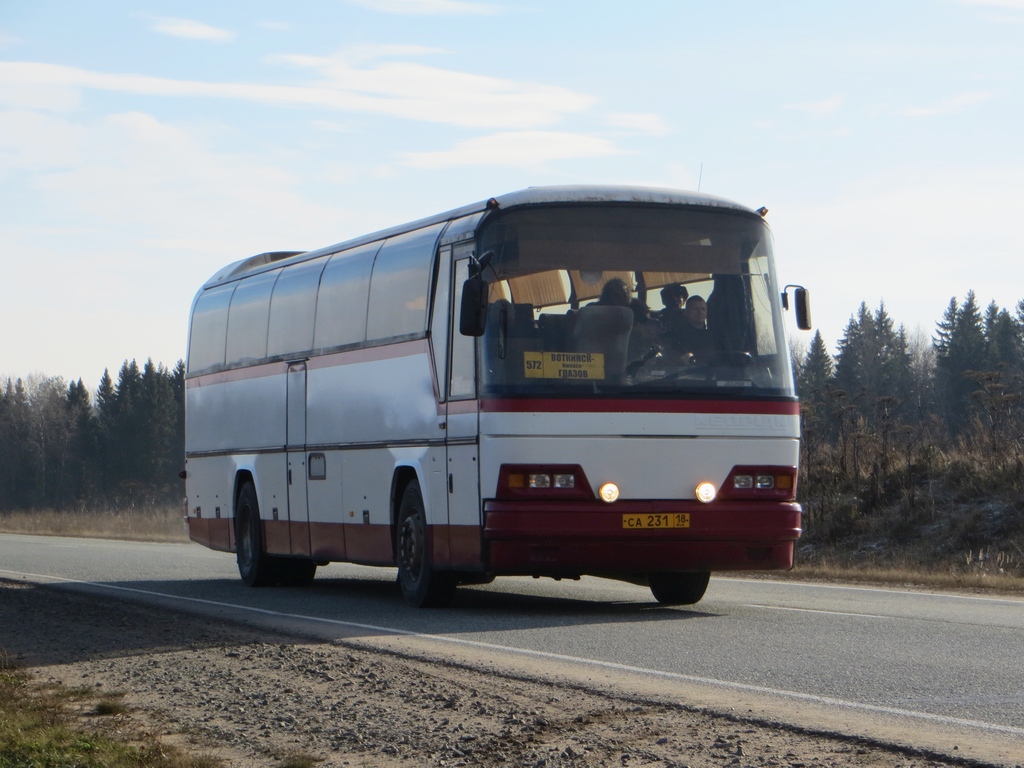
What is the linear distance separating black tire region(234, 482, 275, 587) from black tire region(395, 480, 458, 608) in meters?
4.26

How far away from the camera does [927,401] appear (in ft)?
393

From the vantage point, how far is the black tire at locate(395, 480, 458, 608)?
14.1 metres

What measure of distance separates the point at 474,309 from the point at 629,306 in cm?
136

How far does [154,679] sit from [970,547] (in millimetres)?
15508

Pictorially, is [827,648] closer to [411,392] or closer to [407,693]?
[407,693]

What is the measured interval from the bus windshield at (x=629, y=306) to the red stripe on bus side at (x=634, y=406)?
80 millimetres

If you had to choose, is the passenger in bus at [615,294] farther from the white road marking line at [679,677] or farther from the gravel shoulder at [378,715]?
the gravel shoulder at [378,715]

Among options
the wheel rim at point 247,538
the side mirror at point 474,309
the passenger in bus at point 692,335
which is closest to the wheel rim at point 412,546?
the side mirror at point 474,309

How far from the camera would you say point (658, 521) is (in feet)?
42.4

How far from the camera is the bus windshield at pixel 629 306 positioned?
12805 mm

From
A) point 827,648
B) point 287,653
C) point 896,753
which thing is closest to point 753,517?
point 827,648

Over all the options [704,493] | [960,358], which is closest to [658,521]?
[704,493]

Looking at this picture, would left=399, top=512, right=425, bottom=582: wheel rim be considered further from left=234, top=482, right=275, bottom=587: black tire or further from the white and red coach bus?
left=234, top=482, right=275, bottom=587: black tire

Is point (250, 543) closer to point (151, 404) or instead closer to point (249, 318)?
point (249, 318)
